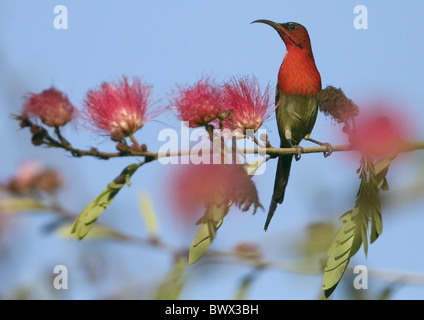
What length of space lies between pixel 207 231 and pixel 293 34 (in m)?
1.31

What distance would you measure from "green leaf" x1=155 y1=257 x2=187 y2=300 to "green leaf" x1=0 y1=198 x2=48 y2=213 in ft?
1.75

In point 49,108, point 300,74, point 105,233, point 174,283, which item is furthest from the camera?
point 300,74

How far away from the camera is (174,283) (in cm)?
258

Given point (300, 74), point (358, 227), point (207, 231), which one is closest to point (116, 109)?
point (207, 231)

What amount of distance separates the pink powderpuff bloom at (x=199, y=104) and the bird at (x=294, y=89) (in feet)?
2.58

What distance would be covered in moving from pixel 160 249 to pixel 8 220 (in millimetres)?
588

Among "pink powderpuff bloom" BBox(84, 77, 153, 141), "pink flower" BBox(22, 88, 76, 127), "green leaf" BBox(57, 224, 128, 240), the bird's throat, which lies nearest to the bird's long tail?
the bird's throat

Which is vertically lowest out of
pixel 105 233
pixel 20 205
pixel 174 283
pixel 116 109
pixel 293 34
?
pixel 174 283

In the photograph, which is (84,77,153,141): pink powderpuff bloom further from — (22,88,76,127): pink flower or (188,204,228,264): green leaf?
(188,204,228,264): green leaf

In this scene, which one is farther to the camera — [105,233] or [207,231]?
[105,233]

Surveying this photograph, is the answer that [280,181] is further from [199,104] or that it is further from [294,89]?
[199,104]

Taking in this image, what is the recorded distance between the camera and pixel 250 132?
2500 millimetres
